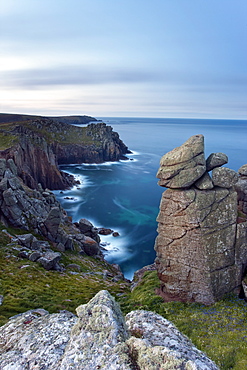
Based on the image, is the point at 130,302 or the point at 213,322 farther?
the point at 130,302

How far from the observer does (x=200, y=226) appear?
79.3 ft

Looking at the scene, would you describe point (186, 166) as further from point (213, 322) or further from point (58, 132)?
point (58, 132)

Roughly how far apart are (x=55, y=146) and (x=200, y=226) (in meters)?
144

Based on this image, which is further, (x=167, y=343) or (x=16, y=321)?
(x=16, y=321)

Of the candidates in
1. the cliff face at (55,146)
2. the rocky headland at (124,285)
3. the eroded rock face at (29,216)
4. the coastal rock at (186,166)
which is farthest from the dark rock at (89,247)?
the cliff face at (55,146)

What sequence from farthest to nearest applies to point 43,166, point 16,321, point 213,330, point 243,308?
point 43,166, point 243,308, point 213,330, point 16,321

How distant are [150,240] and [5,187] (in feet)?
138

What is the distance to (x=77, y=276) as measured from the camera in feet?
115

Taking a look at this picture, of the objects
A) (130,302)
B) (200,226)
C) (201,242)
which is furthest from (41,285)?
(200,226)

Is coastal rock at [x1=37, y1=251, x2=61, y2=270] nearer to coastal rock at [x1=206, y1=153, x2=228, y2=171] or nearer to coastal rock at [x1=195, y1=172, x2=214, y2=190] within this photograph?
coastal rock at [x1=195, y1=172, x2=214, y2=190]

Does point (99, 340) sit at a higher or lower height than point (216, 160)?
lower

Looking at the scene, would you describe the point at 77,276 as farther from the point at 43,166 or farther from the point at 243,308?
the point at 43,166

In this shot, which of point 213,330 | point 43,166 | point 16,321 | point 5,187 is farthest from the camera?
point 43,166

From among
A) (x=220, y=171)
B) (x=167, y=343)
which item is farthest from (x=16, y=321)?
(x=220, y=171)
